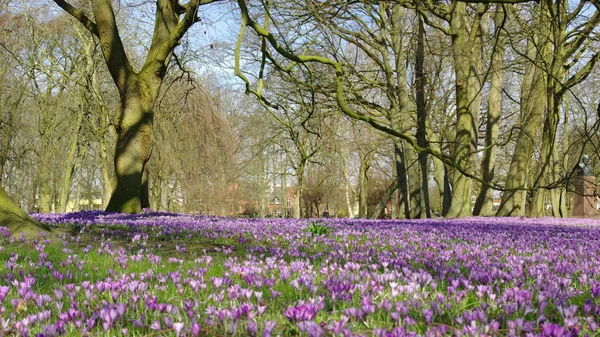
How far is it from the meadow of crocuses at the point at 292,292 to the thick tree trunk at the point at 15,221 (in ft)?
0.96

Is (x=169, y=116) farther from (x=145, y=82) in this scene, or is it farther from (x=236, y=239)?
(x=236, y=239)

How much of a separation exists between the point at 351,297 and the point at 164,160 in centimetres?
2335

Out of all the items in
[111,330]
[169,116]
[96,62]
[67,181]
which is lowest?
[111,330]

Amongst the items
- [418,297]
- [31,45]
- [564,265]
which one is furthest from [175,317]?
[31,45]

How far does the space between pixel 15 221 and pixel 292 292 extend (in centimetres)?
463

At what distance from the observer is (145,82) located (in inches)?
503

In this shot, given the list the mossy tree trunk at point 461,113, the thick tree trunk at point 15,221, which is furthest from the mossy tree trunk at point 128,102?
the mossy tree trunk at point 461,113

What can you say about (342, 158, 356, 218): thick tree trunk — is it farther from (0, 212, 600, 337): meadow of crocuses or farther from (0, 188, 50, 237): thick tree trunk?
(0, 212, 600, 337): meadow of crocuses

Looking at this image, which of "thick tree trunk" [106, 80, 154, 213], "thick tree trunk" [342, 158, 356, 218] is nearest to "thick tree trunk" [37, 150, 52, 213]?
"thick tree trunk" [106, 80, 154, 213]

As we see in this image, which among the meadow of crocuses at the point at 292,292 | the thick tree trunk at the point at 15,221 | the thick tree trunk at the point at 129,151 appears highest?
the thick tree trunk at the point at 129,151

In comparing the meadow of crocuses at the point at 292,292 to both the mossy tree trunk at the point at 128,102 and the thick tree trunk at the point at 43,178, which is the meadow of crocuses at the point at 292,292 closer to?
the mossy tree trunk at the point at 128,102

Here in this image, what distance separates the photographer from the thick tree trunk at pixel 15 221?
19.7 ft

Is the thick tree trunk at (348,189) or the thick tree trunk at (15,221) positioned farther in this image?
the thick tree trunk at (348,189)

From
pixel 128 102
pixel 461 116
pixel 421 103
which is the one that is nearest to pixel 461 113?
pixel 461 116
